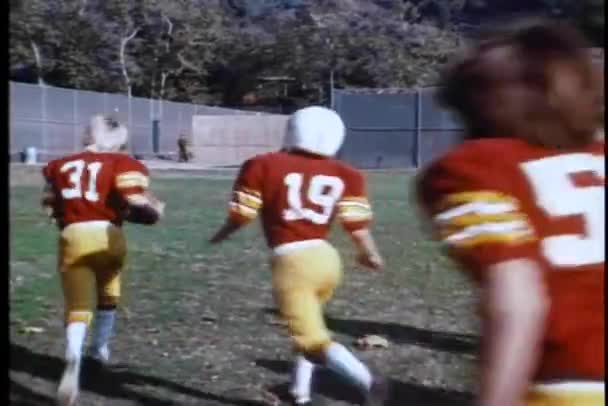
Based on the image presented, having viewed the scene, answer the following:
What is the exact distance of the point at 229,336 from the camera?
800 cm

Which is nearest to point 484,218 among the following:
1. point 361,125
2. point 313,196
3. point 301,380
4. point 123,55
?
point 313,196

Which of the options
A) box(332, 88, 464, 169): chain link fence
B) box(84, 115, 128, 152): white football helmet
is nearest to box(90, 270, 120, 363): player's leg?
box(84, 115, 128, 152): white football helmet

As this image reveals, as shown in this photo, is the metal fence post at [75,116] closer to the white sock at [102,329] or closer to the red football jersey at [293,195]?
the white sock at [102,329]

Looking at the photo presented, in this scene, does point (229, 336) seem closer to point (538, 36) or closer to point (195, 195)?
point (538, 36)

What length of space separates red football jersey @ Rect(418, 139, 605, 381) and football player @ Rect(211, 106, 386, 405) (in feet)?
10.9

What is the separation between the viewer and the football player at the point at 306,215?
565 cm

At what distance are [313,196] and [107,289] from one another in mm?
1502

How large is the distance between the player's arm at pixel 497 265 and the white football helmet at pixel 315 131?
134 inches

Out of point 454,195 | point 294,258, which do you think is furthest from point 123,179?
point 454,195

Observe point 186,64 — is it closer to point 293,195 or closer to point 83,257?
point 83,257

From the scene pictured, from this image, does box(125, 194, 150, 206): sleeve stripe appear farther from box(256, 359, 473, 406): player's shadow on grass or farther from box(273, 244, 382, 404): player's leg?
box(256, 359, 473, 406): player's shadow on grass

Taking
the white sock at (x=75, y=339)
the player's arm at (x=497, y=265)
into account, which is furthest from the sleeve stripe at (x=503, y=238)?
the white sock at (x=75, y=339)

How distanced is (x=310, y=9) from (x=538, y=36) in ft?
187

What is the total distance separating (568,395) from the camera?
2.33 metres
